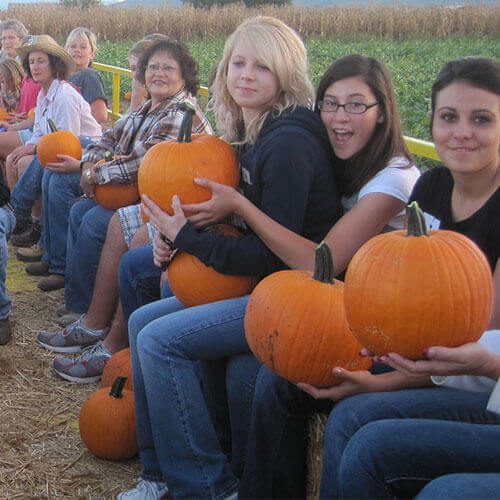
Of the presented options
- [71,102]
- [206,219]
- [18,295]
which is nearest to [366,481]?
[206,219]

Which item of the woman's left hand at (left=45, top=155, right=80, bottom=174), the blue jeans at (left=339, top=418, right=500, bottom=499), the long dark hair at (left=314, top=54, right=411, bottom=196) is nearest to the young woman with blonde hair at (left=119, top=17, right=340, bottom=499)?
the long dark hair at (left=314, top=54, right=411, bottom=196)

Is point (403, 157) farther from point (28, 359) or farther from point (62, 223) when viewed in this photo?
point (62, 223)

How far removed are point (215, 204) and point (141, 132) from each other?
1.80 metres

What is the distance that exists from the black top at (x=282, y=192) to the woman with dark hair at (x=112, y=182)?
1.35 m

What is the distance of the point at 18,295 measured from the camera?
461cm

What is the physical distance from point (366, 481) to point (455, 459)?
0.23 m

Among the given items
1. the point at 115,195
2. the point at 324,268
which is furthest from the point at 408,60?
the point at 324,268

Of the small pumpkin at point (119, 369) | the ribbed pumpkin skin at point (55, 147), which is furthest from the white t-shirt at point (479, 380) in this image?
the ribbed pumpkin skin at point (55, 147)

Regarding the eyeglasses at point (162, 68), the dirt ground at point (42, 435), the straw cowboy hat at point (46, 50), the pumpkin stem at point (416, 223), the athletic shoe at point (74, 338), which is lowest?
the dirt ground at point (42, 435)

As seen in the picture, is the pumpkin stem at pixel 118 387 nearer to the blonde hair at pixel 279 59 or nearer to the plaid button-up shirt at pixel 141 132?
the blonde hair at pixel 279 59

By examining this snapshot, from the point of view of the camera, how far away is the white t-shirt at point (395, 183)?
7.84ft

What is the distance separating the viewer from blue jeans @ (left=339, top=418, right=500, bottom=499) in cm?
163

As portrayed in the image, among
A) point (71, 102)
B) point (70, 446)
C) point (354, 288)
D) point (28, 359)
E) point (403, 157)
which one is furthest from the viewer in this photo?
point (71, 102)

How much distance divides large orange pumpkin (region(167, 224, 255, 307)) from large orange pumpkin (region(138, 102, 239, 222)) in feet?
0.59
